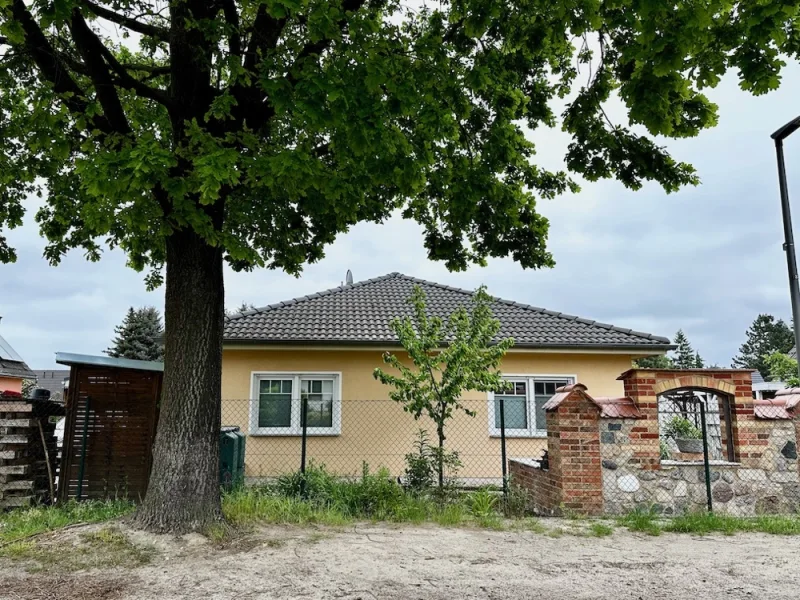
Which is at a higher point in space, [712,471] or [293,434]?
[293,434]

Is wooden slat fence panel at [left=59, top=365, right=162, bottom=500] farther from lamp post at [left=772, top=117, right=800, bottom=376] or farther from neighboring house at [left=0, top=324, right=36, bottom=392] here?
neighboring house at [left=0, top=324, right=36, bottom=392]

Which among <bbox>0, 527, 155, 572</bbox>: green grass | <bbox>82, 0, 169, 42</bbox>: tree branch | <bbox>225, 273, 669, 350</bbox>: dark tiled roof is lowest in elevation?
<bbox>0, 527, 155, 572</bbox>: green grass

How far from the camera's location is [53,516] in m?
6.72

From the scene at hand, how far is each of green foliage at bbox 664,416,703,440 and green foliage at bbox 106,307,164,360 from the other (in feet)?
107

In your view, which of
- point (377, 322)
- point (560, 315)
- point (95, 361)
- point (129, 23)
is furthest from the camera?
point (560, 315)

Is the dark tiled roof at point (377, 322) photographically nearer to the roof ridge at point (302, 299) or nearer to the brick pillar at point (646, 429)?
the roof ridge at point (302, 299)

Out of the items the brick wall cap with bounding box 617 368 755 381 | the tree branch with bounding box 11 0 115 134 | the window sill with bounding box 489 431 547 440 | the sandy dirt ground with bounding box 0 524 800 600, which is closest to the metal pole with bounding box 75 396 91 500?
the sandy dirt ground with bounding box 0 524 800 600

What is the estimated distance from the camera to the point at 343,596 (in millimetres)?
4391

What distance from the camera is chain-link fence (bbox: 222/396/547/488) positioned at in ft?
39.4

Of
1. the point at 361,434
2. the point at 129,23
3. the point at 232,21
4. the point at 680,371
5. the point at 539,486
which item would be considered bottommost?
the point at 539,486

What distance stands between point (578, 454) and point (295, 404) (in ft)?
22.3

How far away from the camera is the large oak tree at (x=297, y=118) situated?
4.94m

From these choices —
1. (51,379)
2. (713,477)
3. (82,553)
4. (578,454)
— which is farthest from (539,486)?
(51,379)

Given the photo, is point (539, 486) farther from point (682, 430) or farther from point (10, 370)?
point (10, 370)
